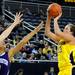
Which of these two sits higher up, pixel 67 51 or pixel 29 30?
pixel 67 51

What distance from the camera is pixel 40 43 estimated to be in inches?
629

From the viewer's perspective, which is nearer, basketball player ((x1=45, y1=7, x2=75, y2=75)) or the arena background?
basketball player ((x1=45, y1=7, x2=75, y2=75))

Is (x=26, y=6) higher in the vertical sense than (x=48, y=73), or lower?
higher

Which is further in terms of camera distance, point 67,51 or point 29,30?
point 29,30

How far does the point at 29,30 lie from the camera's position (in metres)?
18.4

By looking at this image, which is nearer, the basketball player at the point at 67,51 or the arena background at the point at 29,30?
the basketball player at the point at 67,51

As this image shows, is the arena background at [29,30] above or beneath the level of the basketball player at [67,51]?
beneath

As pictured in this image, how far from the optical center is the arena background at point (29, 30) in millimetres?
12797

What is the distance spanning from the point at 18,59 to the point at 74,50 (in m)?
8.03

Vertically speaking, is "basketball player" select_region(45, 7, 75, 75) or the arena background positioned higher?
"basketball player" select_region(45, 7, 75, 75)

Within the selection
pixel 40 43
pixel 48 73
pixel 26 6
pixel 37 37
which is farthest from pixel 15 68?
pixel 26 6

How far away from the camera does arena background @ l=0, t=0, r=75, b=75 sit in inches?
504

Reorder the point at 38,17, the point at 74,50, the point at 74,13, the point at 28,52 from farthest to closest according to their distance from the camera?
the point at 74,13
the point at 38,17
the point at 28,52
the point at 74,50

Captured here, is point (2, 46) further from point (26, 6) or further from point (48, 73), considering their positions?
point (26, 6)
